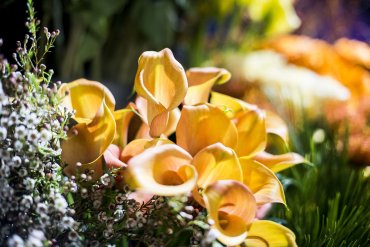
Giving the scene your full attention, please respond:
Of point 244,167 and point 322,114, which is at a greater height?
point 244,167

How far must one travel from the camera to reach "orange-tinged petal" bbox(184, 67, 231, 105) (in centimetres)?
32

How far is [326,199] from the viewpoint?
389 millimetres

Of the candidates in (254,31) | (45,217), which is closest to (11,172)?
(45,217)

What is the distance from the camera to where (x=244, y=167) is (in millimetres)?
280

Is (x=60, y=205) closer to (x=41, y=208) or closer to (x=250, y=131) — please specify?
(x=41, y=208)

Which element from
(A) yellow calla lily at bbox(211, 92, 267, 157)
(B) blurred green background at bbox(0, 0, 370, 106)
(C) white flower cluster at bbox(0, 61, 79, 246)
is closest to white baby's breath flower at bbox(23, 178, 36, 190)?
(C) white flower cluster at bbox(0, 61, 79, 246)

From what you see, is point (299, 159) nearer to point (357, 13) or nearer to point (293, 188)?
point (293, 188)

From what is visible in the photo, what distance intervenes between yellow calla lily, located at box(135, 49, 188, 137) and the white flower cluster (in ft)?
0.15

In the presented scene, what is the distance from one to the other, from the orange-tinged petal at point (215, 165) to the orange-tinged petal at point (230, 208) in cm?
1

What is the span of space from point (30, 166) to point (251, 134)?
116 millimetres

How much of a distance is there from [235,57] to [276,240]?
29.2 inches

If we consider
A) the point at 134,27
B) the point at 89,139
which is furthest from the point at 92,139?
the point at 134,27

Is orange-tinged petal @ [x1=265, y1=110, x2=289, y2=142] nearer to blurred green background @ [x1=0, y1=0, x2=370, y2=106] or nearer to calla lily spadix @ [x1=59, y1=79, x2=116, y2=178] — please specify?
calla lily spadix @ [x1=59, y1=79, x2=116, y2=178]

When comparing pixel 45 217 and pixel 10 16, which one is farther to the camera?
pixel 10 16
